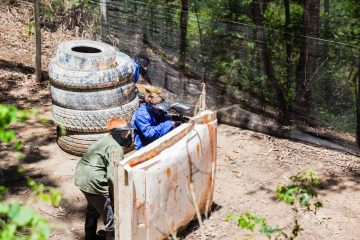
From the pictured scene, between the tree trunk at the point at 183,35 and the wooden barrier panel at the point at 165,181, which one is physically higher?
the tree trunk at the point at 183,35

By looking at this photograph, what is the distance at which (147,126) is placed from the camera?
20.9 ft

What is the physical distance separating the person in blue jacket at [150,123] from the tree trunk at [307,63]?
288 cm

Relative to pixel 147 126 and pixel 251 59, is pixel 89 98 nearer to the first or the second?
pixel 147 126

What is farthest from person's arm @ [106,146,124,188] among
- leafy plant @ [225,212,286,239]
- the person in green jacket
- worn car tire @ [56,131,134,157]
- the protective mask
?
worn car tire @ [56,131,134,157]

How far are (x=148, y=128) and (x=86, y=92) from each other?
174cm

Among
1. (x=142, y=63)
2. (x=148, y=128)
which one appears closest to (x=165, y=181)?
(x=148, y=128)

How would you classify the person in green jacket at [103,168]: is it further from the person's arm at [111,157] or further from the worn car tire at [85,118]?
the worn car tire at [85,118]

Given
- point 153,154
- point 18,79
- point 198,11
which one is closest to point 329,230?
point 153,154

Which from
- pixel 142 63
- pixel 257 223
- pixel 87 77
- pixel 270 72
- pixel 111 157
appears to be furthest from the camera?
pixel 142 63

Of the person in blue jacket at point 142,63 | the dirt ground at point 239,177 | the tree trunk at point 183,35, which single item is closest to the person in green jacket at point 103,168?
the dirt ground at point 239,177

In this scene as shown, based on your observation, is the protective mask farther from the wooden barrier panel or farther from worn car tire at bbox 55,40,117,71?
worn car tire at bbox 55,40,117,71

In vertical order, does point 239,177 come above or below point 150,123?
below

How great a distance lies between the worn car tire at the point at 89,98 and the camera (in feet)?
25.5

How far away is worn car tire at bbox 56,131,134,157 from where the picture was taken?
26.0ft
